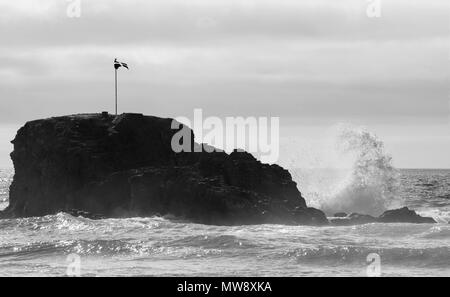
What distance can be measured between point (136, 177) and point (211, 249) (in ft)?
39.7

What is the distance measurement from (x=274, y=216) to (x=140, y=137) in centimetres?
980

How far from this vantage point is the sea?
103 feet

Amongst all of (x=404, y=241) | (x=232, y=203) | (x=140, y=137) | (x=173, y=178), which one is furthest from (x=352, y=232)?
(x=140, y=137)

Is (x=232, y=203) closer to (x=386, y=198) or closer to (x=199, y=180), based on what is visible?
(x=199, y=180)

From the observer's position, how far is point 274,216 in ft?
151

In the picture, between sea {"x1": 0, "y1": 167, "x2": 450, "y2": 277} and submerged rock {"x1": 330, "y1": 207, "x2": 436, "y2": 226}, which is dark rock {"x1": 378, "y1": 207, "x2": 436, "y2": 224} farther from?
sea {"x1": 0, "y1": 167, "x2": 450, "y2": 277}

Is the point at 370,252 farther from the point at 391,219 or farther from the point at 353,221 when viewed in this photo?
the point at 353,221

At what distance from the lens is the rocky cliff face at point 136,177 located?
1831 inches

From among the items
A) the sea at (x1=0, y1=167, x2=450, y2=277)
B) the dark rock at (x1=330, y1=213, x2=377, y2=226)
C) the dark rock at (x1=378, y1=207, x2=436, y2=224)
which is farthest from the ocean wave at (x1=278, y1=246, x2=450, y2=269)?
the dark rock at (x1=330, y1=213, x2=377, y2=226)

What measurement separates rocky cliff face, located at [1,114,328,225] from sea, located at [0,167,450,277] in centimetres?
167

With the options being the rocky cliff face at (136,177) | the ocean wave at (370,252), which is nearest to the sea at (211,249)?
the ocean wave at (370,252)

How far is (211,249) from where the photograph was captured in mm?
36625

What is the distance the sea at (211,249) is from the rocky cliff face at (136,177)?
167 centimetres

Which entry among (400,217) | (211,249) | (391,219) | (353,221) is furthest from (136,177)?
(400,217)
